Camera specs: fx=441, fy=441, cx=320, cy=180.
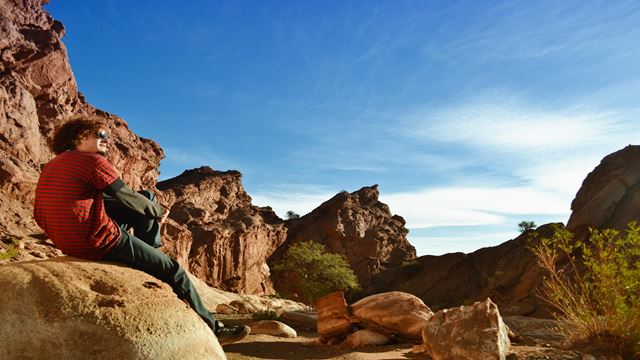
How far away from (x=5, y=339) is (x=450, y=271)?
56.7m

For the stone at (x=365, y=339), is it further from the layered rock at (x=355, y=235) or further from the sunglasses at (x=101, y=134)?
the layered rock at (x=355, y=235)

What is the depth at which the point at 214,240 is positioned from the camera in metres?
41.2

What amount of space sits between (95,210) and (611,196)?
4397 cm

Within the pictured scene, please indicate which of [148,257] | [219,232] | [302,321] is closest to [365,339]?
[302,321]

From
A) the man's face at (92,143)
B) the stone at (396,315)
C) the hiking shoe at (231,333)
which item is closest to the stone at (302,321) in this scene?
the stone at (396,315)

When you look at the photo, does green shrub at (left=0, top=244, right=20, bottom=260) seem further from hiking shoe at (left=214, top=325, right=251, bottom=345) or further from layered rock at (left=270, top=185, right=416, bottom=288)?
layered rock at (left=270, top=185, right=416, bottom=288)

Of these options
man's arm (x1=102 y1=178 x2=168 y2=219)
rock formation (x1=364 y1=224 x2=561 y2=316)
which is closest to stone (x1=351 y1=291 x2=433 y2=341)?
man's arm (x1=102 y1=178 x2=168 y2=219)

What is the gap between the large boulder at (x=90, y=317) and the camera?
10.0 feet

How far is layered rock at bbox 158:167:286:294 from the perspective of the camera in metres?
40.0

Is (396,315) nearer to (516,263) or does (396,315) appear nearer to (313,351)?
(313,351)

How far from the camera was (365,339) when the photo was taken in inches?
428

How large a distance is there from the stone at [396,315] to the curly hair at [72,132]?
29.2 feet

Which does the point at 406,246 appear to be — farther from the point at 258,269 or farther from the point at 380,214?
the point at 258,269

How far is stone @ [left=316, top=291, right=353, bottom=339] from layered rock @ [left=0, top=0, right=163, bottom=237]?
14.9 metres
